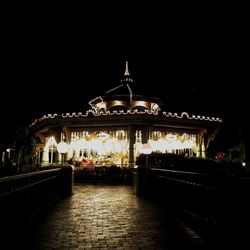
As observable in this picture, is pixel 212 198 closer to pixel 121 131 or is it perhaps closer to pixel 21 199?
pixel 21 199

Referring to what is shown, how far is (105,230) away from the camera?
634 centimetres

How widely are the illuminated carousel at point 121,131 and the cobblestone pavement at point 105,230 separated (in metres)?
10.9

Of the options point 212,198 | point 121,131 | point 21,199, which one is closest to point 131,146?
point 121,131

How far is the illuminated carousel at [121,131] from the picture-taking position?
20578 mm

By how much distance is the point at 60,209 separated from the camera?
9.12 meters

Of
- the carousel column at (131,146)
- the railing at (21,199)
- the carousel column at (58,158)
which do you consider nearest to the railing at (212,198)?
the railing at (21,199)

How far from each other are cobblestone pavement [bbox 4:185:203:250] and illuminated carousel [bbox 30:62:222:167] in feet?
35.7

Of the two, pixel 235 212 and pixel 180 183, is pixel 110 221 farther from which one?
pixel 235 212

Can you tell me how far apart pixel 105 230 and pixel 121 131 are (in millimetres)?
16003

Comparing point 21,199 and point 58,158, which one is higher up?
point 58,158

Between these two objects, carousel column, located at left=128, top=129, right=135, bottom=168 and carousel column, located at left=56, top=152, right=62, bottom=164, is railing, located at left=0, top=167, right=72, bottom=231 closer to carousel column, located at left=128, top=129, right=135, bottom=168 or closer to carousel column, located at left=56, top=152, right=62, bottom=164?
carousel column, located at left=128, top=129, right=135, bottom=168

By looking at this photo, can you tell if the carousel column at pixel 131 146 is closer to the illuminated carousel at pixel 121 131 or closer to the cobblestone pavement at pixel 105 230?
the illuminated carousel at pixel 121 131

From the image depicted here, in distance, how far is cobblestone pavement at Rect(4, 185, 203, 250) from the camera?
207 inches

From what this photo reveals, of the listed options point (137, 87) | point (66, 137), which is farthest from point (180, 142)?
point (66, 137)
